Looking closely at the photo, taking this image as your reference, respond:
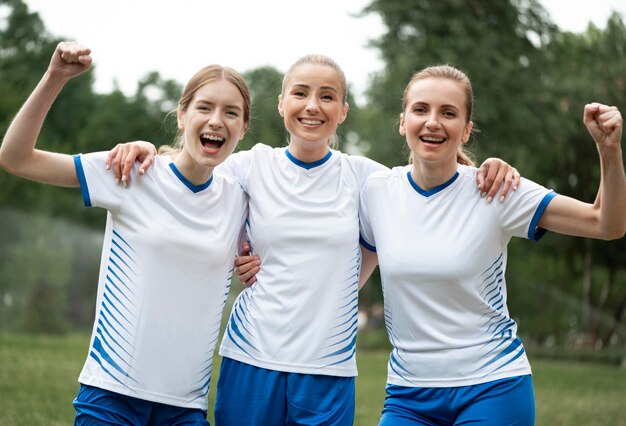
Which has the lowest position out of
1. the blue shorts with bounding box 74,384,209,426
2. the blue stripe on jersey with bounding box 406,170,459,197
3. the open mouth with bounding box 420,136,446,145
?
the blue shorts with bounding box 74,384,209,426

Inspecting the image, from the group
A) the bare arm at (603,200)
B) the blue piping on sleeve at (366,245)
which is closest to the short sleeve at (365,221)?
the blue piping on sleeve at (366,245)

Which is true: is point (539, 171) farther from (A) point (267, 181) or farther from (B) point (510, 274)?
(A) point (267, 181)

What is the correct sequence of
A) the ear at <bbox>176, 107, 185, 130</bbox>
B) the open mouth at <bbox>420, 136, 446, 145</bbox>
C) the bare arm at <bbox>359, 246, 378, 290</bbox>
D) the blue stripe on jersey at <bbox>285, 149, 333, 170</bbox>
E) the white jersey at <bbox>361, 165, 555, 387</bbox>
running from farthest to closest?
the bare arm at <bbox>359, 246, 378, 290</bbox> < the blue stripe on jersey at <bbox>285, 149, 333, 170</bbox> < the ear at <bbox>176, 107, 185, 130</bbox> < the open mouth at <bbox>420, 136, 446, 145</bbox> < the white jersey at <bbox>361, 165, 555, 387</bbox>

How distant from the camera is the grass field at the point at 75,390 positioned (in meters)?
8.77

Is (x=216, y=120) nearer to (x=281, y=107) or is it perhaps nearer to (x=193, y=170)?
(x=193, y=170)

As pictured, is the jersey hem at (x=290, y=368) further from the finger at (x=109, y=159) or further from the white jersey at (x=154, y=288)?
the finger at (x=109, y=159)

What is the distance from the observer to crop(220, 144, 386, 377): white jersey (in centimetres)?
425

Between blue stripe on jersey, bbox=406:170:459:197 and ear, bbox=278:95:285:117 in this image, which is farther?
ear, bbox=278:95:285:117

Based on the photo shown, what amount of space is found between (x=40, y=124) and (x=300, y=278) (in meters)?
1.37

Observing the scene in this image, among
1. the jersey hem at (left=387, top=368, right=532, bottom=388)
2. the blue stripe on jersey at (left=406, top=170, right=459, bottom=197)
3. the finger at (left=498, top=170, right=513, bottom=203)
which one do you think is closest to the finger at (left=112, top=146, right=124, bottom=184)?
the blue stripe on jersey at (left=406, top=170, right=459, bottom=197)

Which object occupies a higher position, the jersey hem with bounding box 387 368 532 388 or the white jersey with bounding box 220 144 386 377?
A: the white jersey with bounding box 220 144 386 377

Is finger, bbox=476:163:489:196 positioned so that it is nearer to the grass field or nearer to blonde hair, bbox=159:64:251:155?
blonde hair, bbox=159:64:251:155

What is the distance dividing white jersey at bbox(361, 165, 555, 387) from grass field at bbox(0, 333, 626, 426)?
183 inches

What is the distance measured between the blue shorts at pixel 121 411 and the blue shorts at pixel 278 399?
0.25 m
